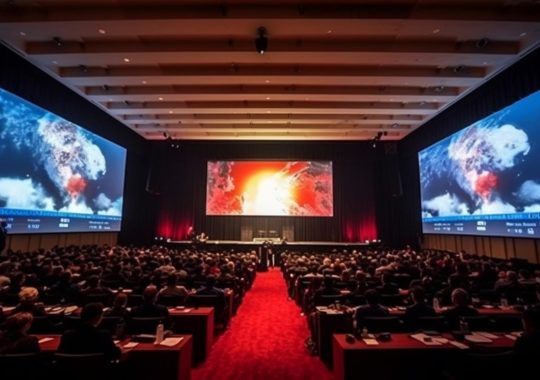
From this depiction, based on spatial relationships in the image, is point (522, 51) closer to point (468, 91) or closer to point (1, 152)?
point (468, 91)

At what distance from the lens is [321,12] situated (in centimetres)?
829

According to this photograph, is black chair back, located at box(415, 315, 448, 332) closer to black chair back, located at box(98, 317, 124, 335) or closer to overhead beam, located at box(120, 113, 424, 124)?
black chair back, located at box(98, 317, 124, 335)

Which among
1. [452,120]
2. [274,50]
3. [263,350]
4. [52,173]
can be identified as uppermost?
[274,50]

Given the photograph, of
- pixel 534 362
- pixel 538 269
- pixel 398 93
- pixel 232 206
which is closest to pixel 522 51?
pixel 398 93

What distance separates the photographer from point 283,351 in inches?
203

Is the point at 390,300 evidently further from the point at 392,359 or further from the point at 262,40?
the point at 262,40

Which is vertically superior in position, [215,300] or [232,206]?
[232,206]

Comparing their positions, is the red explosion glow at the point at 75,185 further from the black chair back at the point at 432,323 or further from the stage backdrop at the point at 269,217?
the black chair back at the point at 432,323

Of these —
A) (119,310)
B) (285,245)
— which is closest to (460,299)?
(119,310)

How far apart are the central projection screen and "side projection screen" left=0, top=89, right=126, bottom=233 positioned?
6508mm

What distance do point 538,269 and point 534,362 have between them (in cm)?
965

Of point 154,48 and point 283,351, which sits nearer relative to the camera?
point 283,351

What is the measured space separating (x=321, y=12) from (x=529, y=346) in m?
8.30

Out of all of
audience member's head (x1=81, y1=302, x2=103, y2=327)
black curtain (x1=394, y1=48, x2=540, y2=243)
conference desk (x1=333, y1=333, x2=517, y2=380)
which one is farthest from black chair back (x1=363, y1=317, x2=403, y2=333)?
black curtain (x1=394, y1=48, x2=540, y2=243)
